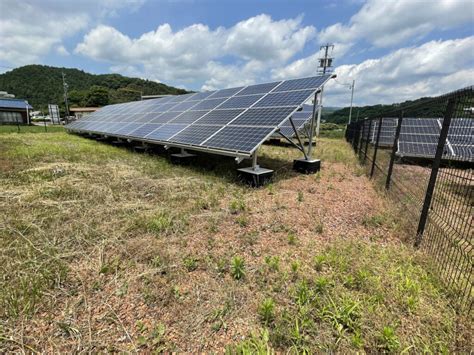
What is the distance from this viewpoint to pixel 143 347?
1.97 metres

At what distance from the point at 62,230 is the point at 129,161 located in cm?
564

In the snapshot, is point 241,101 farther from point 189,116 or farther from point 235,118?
point 189,116

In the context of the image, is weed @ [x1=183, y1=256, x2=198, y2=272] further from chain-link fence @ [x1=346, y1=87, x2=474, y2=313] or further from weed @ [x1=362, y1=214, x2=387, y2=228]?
weed @ [x1=362, y1=214, x2=387, y2=228]

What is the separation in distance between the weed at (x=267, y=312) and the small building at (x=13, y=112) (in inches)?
1907

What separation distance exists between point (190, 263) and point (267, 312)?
1.22 m

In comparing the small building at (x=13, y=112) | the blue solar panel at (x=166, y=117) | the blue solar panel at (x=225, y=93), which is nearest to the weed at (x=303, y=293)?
the blue solar panel at (x=225, y=93)

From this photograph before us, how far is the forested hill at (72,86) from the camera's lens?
55375 millimetres

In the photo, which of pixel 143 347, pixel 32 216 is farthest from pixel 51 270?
pixel 32 216

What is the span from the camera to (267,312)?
86.4 inches

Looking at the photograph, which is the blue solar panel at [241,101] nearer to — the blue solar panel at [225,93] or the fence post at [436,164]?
the blue solar panel at [225,93]

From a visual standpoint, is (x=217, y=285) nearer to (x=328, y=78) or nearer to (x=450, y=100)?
(x=450, y=100)

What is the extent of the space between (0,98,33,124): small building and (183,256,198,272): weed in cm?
4719

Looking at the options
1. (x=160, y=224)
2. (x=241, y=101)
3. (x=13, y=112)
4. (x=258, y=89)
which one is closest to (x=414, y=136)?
(x=258, y=89)

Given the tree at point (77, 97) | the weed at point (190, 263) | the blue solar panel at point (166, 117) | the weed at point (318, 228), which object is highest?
the tree at point (77, 97)
